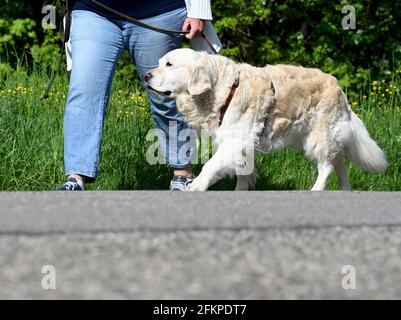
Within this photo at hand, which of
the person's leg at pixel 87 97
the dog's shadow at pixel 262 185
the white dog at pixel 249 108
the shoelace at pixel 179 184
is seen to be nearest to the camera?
the person's leg at pixel 87 97

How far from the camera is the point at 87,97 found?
5070 mm

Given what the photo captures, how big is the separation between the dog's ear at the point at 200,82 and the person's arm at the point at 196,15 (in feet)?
0.90

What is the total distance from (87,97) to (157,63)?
62 centimetres

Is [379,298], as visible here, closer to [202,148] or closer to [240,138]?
[240,138]

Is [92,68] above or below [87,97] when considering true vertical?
above

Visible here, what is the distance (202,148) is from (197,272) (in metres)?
3.08

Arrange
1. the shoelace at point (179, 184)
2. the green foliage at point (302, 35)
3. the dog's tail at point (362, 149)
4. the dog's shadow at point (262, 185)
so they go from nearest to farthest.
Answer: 1. the shoelace at point (179, 184)
2. the dog's tail at point (362, 149)
3. the dog's shadow at point (262, 185)
4. the green foliage at point (302, 35)

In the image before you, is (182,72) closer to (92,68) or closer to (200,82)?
(200,82)

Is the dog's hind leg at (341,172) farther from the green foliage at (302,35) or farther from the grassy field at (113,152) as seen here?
the green foliage at (302,35)

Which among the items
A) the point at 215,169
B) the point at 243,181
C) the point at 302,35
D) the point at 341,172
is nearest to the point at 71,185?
the point at 215,169

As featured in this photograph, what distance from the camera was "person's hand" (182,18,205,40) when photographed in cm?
540

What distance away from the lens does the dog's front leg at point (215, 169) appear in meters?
5.06

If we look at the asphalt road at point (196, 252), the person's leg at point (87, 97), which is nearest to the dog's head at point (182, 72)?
the person's leg at point (87, 97)

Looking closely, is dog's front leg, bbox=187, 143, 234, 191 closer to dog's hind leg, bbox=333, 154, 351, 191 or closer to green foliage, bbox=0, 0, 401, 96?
dog's hind leg, bbox=333, 154, 351, 191
